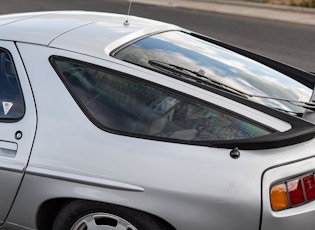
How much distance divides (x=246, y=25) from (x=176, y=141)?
35.3 ft

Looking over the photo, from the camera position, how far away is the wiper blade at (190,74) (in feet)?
9.00

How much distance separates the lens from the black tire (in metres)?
2.41

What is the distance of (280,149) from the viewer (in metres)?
2.34

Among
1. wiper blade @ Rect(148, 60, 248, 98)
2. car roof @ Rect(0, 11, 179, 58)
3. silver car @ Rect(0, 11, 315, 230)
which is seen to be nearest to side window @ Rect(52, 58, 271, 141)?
silver car @ Rect(0, 11, 315, 230)

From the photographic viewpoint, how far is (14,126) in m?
2.69

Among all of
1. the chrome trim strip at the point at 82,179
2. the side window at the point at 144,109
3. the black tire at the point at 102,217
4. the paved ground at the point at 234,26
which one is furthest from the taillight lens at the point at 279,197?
the paved ground at the point at 234,26

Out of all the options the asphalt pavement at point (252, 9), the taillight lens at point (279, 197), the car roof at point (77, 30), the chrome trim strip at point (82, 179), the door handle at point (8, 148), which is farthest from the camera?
the asphalt pavement at point (252, 9)

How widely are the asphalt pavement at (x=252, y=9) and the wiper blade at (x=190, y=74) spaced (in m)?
10.6

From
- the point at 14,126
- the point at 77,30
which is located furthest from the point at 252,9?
the point at 14,126

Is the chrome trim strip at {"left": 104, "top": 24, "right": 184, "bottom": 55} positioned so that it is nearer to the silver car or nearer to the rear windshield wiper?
the silver car

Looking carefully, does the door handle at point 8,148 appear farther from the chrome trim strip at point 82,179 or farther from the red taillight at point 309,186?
the red taillight at point 309,186

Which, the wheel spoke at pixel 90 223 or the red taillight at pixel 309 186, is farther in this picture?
the wheel spoke at pixel 90 223

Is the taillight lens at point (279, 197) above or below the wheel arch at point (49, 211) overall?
above

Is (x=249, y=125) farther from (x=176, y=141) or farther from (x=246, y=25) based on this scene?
(x=246, y=25)
